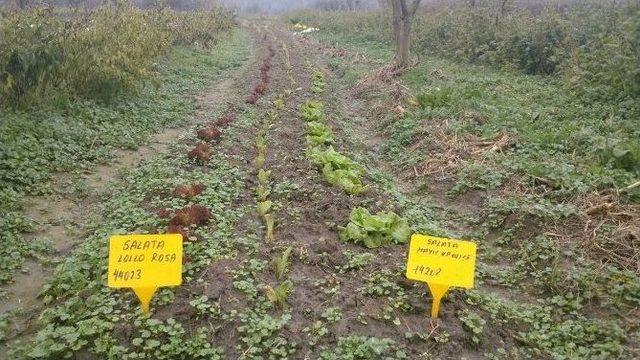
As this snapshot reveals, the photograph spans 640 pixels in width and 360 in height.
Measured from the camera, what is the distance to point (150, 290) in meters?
3.76

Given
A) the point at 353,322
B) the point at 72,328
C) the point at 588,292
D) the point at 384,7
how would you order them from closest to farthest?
the point at 72,328 < the point at 353,322 < the point at 588,292 < the point at 384,7

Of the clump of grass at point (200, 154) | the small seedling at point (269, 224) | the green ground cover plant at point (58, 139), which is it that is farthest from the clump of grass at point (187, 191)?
the green ground cover plant at point (58, 139)

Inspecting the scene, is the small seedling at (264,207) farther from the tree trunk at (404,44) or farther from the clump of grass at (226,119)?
the tree trunk at (404,44)

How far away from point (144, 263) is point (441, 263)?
217 centimetres

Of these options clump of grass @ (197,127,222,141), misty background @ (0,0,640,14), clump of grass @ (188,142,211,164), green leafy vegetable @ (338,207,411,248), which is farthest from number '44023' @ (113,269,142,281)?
misty background @ (0,0,640,14)

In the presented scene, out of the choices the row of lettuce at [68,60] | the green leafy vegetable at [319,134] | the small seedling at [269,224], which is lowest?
the small seedling at [269,224]

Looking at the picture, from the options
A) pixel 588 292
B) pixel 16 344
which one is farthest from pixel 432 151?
pixel 16 344

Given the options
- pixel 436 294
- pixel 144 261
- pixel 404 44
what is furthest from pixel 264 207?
pixel 404 44

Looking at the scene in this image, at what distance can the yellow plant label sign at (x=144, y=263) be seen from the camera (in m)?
3.67

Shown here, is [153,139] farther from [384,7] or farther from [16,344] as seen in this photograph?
[384,7]

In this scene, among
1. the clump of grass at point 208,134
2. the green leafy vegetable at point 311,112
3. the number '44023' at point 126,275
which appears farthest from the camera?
the green leafy vegetable at point 311,112

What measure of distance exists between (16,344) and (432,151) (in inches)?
235

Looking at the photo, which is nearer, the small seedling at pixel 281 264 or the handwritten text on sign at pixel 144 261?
the handwritten text on sign at pixel 144 261

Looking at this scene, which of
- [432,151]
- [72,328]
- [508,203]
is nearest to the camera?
[72,328]
